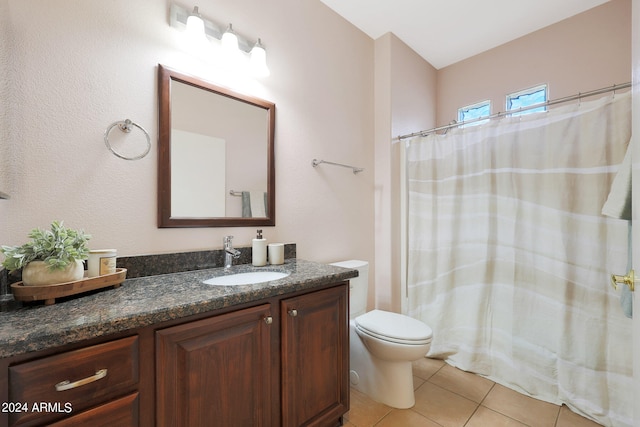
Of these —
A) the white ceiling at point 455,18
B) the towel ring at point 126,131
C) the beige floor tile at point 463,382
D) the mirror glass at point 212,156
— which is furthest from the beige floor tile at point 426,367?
the white ceiling at point 455,18

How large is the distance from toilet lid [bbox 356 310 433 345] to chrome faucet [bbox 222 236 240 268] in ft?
2.92

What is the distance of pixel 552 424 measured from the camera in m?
1.49

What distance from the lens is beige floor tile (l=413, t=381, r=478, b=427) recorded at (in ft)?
4.96

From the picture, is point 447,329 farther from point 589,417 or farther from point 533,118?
point 533,118

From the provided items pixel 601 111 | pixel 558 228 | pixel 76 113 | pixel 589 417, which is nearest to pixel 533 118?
pixel 601 111

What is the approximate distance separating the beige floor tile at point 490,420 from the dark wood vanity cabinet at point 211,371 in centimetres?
76

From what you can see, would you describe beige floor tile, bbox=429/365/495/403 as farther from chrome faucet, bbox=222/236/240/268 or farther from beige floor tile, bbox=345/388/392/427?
chrome faucet, bbox=222/236/240/268

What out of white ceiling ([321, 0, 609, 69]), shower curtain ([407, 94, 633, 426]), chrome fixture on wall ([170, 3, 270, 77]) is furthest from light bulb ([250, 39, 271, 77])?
shower curtain ([407, 94, 633, 426])

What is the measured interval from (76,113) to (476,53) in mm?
3180

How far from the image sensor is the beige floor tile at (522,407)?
1.52m

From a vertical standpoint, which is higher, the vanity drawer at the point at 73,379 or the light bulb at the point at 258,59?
the light bulb at the point at 258,59

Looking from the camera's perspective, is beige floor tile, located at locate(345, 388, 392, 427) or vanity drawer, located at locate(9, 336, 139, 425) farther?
beige floor tile, located at locate(345, 388, 392, 427)

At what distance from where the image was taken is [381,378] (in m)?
1.65

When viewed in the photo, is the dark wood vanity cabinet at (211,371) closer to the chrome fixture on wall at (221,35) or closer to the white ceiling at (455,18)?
the chrome fixture on wall at (221,35)
